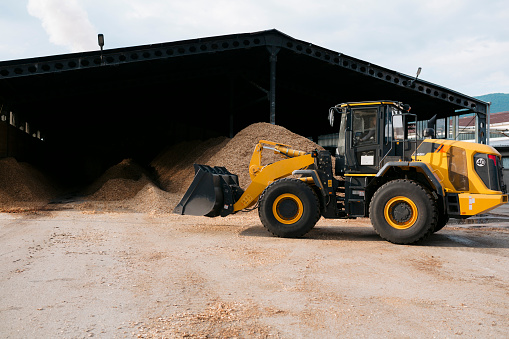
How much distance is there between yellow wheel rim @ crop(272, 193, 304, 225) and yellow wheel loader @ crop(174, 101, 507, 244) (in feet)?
0.07

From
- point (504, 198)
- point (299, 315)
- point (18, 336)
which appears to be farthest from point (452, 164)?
point (18, 336)

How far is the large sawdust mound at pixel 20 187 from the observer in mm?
15075

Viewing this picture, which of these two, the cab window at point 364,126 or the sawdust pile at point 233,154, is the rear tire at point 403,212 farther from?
the sawdust pile at point 233,154

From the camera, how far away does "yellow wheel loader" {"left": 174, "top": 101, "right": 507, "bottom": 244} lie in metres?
7.78

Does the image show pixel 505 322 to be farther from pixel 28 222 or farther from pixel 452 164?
pixel 28 222

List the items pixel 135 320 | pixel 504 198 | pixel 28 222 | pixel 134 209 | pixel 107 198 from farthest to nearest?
pixel 107 198 → pixel 134 209 → pixel 28 222 → pixel 504 198 → pixel 135 320

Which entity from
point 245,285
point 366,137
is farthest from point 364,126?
point 245,285

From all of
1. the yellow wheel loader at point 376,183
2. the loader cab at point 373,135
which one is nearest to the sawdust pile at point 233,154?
the yellow wheel loader at point 376,183

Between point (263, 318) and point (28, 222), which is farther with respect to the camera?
point (28, 222)

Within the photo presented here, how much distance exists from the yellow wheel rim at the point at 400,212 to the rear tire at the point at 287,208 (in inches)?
54.1

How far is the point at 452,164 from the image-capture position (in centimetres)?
804

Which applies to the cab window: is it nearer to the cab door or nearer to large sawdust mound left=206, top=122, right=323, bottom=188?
the cab door

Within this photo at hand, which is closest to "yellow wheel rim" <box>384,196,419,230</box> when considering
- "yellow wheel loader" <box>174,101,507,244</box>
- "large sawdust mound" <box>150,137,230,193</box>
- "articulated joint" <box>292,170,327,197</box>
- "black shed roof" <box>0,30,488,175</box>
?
"yellow wheel loader" <box>174,101,507,244</box>

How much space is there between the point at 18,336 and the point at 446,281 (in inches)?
194
